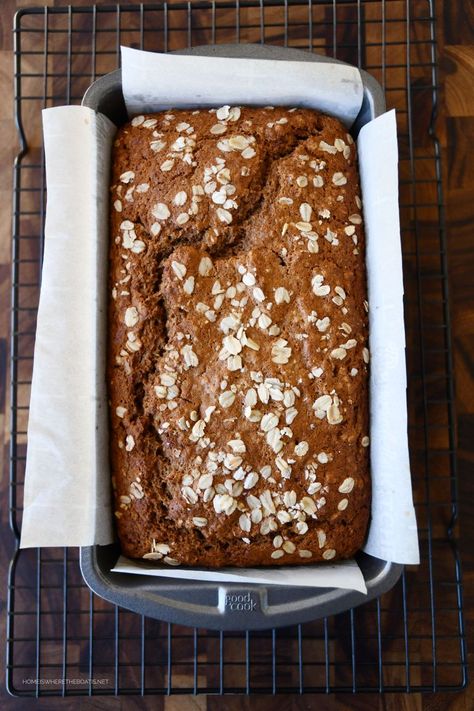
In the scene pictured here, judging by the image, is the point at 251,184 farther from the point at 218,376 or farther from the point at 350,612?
the point at 350,612

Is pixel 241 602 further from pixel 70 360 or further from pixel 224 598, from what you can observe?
pixel 70 360

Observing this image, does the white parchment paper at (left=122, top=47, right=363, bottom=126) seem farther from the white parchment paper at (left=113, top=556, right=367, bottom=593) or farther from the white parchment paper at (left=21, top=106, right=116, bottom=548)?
the white parchment paper at (left=113, top=556, right=367, bottom=593)

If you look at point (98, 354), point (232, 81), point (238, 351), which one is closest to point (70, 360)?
point (98, 354)

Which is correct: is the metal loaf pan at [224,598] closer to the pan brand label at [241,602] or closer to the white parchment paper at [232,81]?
the pan brand label at [241,602]

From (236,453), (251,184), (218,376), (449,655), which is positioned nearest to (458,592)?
(449,655)

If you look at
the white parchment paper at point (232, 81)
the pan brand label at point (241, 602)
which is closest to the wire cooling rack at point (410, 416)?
the white parchment paper at point (232, 81)

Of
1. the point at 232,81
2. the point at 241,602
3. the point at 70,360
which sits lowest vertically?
the point at 241,602
